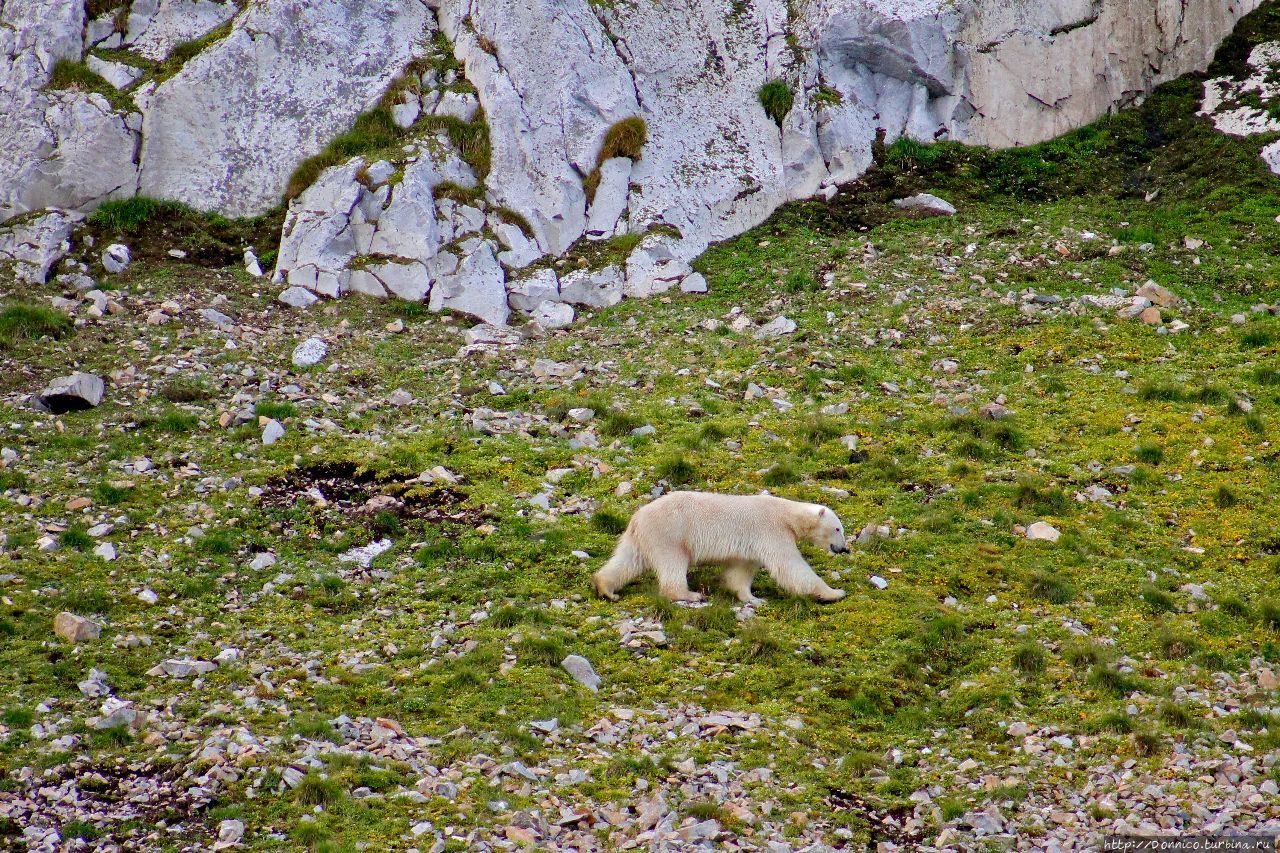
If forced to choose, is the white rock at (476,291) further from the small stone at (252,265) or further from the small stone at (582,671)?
the small stone at (582,671)

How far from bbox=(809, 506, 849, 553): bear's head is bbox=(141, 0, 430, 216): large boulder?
15.8 metres

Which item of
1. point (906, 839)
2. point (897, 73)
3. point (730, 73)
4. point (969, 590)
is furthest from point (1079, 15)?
point (906, 839)

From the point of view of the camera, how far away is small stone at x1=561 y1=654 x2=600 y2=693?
10.7 metres

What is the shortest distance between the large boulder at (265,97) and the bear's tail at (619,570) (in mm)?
14729

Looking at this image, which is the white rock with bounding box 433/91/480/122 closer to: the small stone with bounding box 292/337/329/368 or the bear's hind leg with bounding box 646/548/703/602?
the small stone with bounding box 292/337/329/368

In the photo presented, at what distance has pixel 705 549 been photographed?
12445 millimetres

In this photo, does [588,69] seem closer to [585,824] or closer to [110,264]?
[110,264]

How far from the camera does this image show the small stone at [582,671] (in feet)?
35.1

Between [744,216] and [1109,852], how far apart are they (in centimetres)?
1849

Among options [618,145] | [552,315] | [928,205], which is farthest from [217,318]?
[928,205]

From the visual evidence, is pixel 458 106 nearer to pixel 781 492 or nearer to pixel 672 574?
pixel 781 492

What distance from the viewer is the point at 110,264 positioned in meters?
20.6

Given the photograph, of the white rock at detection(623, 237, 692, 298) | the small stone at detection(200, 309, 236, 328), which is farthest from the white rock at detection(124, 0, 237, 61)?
the white rock at detection(623, 237, 692, 298)

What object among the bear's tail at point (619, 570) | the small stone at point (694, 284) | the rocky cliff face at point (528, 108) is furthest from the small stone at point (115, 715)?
the small stone at point (694, 284)
